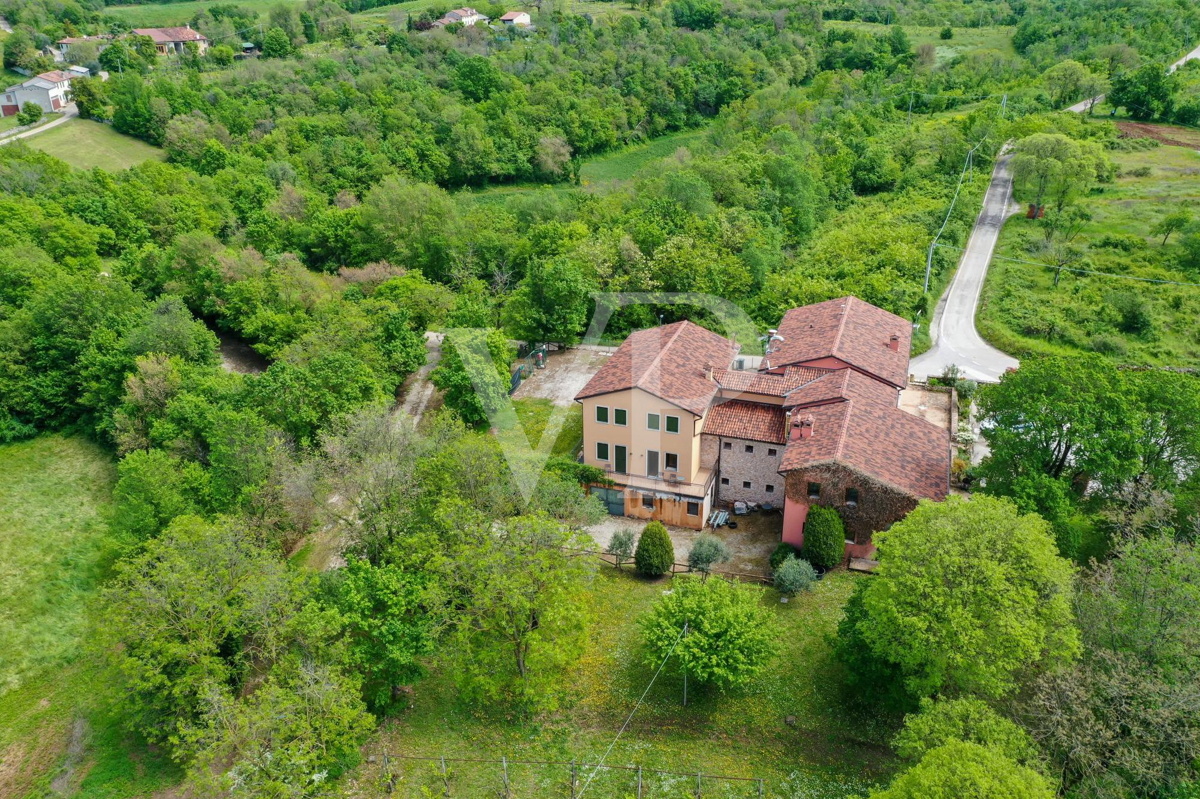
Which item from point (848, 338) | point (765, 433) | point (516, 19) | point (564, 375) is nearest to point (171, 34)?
point (516, 19)

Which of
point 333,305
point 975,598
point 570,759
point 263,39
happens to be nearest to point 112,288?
point 333,305

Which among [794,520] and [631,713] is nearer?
[631,713]

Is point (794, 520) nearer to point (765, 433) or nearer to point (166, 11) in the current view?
point (765, 433)

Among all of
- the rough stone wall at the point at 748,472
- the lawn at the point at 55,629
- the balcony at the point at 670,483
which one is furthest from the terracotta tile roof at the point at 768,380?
the lawn at the point at 55,629

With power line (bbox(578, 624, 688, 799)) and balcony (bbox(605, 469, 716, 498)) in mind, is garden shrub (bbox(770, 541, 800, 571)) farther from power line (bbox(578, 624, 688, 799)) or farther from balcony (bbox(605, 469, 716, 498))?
power line (bbox(578, 624, 688, 799))

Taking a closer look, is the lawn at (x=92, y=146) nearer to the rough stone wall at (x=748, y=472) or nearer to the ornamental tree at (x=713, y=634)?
the rough stone wall at (x=748, y=472)

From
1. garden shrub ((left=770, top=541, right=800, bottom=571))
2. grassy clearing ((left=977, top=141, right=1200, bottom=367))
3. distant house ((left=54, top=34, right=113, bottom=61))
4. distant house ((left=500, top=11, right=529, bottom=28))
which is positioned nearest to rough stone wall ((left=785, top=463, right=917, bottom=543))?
garden shrub ((left=770, top=541, right=800, bottom=571))
